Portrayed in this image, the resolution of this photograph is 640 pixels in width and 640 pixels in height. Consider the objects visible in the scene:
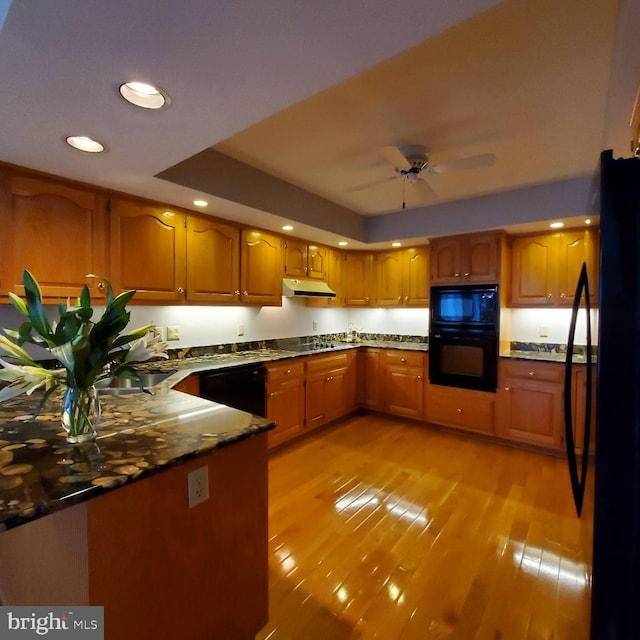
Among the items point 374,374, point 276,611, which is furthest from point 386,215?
point 276,611

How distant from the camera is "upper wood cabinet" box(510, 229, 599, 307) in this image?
10.8ft

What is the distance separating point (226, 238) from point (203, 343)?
1.01 m

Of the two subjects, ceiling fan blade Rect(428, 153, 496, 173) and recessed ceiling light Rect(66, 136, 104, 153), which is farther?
ceiling fan blade Rect(428, 153, 496, 173)

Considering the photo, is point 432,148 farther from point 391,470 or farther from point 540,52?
point 391,470

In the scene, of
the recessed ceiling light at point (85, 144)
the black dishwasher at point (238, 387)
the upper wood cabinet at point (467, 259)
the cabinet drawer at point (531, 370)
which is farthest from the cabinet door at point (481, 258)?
the recessed ceiling light at point (85, 144)

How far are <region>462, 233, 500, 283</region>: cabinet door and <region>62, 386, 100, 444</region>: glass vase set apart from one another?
136 inches

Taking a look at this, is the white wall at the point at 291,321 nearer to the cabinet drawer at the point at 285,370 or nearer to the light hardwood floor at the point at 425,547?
the cabinet drawer at the point at 285,370

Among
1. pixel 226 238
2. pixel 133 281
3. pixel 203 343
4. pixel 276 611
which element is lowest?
pixel 276 611

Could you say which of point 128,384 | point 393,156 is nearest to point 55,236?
point 128,384

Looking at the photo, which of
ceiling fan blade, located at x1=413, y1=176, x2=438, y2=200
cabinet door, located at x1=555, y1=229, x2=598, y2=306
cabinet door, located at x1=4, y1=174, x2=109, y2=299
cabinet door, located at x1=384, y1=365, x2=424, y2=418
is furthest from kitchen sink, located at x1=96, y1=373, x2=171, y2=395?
cabinet door, located at x1=555, y1=229, x2=598, y2=306

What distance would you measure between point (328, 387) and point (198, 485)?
2813mm

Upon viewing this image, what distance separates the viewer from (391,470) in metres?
2.95

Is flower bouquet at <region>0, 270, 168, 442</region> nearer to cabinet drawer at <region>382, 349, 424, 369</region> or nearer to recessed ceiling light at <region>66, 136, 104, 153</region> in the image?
recessed ceiling light at <region>66, 136, 104, 153</region>

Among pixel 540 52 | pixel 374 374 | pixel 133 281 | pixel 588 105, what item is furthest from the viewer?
pixel 374 374
